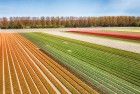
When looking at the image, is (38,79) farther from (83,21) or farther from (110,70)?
(83,21)

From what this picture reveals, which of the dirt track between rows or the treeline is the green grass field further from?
the treeline

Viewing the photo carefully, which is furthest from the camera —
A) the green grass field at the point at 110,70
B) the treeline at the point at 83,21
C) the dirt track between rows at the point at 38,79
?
the treeline at the point at 83,21

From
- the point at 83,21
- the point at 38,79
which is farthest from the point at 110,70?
the point at 83,21

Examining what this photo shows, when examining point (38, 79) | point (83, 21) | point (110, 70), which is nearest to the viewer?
point (38, 79)

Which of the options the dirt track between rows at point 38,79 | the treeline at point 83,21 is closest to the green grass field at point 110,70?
the dirt track between rows at point 38,79

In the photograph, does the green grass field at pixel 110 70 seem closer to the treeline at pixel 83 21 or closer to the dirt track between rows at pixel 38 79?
the dirt track between rows at pixel 38 79

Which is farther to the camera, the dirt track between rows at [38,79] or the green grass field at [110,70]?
the green grass field at [110,70]

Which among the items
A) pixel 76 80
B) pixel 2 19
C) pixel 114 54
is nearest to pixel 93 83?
pixel 76 80

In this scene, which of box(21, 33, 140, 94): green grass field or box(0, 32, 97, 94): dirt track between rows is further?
box(21, 33, 140, 94): green grass field

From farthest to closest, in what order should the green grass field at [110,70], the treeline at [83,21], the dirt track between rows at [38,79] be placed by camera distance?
the treeline at [83,21], the green grass field at [110,70], the dirt track between rows at [38,79]

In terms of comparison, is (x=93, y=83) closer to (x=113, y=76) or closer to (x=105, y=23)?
(x=113, y=76)

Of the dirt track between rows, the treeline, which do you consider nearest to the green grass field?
the dirt track between rows
